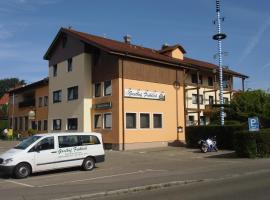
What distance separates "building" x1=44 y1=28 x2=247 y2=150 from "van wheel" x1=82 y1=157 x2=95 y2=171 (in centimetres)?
1156

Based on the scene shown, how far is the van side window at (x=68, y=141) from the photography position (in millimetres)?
17953

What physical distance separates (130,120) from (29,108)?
63.9ft

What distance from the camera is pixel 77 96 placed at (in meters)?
35.1

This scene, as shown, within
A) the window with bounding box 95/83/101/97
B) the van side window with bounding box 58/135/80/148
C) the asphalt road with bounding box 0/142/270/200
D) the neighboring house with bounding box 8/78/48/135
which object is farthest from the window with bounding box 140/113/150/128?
the van side window with bounding box 58/135/80/148

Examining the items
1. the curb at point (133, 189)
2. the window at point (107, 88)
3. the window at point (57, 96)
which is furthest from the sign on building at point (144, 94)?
the curb at point (133, 189)

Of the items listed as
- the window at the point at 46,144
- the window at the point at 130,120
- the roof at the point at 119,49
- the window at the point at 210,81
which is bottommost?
the window at the point at 46,144

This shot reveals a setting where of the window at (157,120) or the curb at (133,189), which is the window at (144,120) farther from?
the curb at (133,189)

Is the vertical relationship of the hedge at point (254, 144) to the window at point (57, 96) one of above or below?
below

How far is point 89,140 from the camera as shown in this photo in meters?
19.0

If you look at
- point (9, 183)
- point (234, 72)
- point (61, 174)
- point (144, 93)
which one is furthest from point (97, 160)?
point (234, 72)

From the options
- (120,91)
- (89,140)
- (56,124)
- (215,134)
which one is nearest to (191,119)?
(215,134)

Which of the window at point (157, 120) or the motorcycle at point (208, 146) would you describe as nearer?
the motorcycle at point (208, 146)

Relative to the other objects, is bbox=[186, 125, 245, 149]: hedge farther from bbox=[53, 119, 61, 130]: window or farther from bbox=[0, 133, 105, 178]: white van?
bbox=[0, 133, 105, 178]: white van

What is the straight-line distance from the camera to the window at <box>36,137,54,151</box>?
680 inches
